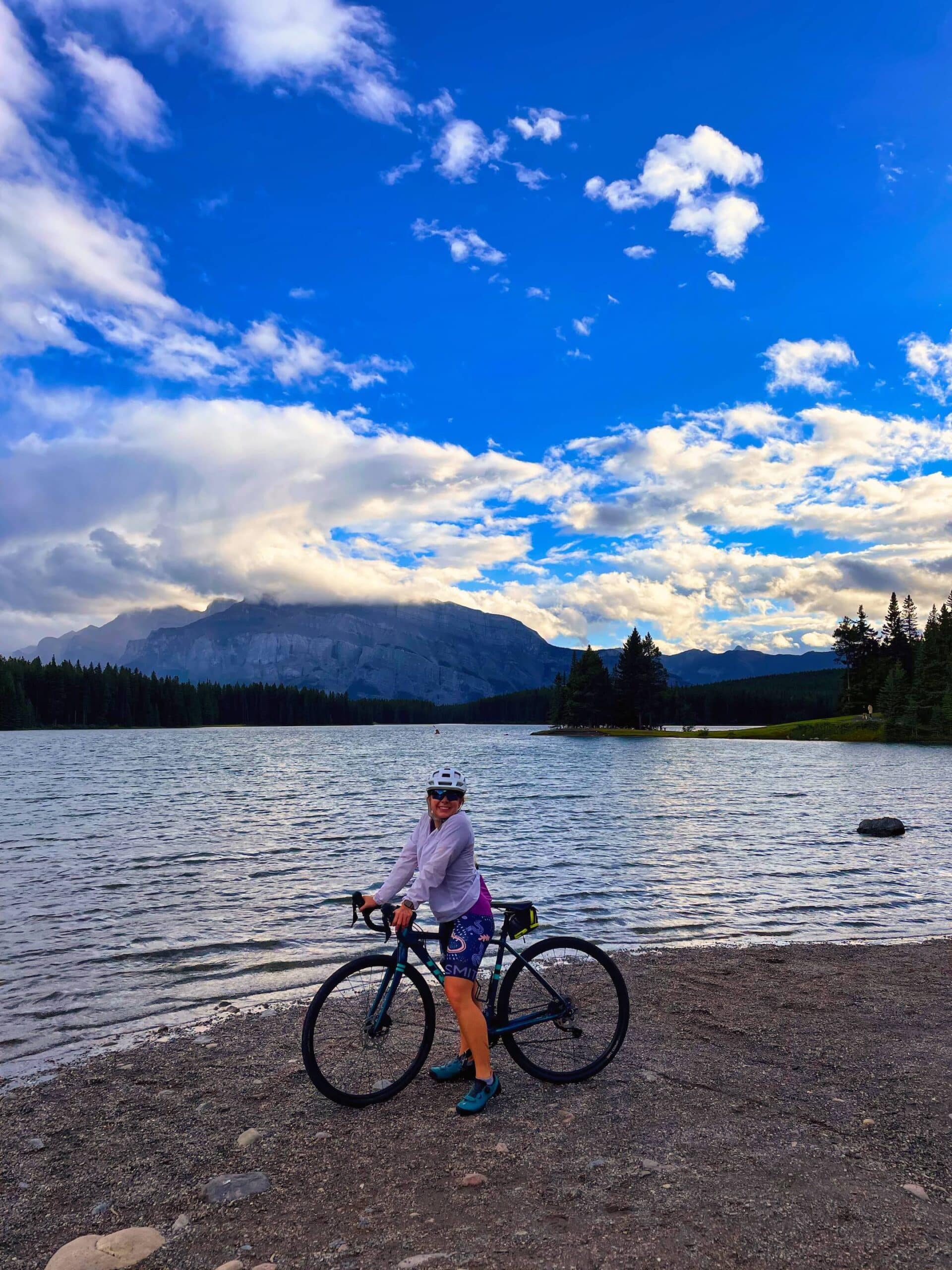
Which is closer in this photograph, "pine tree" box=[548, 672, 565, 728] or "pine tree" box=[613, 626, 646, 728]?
"pine tree" box=[613, 626, 646, 728]

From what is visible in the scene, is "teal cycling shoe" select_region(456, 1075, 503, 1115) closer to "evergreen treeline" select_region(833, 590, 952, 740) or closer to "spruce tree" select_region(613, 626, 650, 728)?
"evergreen treeline" select_region(833, 590, 952, 740)

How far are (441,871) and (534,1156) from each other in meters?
2.75

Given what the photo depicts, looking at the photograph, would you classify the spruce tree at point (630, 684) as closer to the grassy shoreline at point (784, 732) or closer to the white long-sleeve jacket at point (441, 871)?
the grassy shoreline at point (784, 732)

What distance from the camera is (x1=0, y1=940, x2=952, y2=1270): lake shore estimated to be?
19.1 ft

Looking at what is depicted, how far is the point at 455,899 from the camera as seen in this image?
8.21 metres

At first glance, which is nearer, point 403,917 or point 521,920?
point 403,917


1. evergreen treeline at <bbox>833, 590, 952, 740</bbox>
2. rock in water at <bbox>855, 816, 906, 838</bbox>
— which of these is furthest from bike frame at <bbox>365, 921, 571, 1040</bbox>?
evergreen treeline at <bbox>833, 590, 952, 740</bbox>

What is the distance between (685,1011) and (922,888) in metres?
15.6

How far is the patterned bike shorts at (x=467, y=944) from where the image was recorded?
8.14 metres

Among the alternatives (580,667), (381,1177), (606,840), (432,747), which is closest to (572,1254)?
(381,1177)

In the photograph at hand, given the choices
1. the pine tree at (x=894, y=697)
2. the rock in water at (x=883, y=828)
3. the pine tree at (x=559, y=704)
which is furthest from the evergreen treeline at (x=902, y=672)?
the rock in water at (x=883, y=828)

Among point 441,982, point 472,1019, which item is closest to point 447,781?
point 441,982

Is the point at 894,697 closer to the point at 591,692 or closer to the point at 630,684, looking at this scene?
the point at 630,684

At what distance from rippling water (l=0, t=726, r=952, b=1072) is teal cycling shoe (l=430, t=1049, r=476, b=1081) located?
16.3ft
